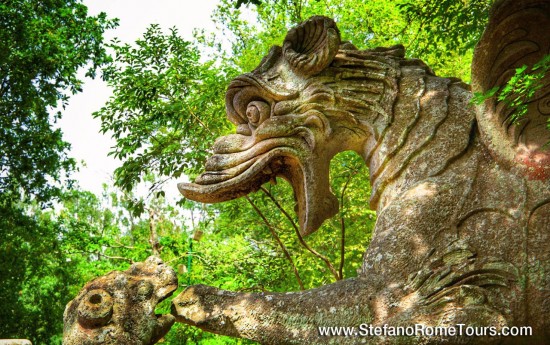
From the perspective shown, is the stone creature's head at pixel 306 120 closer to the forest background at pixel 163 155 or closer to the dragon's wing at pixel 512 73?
the dragon's wing at pixel 512 73

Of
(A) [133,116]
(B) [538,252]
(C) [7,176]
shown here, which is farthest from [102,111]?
(B) [538,252]

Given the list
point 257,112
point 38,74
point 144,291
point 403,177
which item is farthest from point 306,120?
point 38,74

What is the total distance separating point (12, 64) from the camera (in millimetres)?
12812

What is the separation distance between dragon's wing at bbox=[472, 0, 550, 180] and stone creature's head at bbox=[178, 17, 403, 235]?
1.61 feet

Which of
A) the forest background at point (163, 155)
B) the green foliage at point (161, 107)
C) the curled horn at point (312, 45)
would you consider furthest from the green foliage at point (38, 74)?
the curled horn at point (312, 45)

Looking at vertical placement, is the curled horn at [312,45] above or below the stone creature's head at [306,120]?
above

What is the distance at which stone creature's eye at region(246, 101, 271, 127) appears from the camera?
3.76m

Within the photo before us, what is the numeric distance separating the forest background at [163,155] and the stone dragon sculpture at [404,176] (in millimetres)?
3198

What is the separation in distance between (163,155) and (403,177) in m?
5.66

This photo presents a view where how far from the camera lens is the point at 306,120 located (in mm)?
3633

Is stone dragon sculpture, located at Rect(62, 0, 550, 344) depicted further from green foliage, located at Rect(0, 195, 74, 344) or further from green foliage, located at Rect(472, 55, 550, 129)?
green foliage, located at Rect(0, 195, 74, 344)

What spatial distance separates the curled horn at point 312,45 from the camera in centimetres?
371

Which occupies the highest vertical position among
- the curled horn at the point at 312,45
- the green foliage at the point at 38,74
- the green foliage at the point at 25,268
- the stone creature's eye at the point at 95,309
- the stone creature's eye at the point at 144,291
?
the green foliage at the point at 38,74

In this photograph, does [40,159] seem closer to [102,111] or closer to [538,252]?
[102,111]
